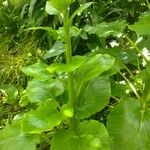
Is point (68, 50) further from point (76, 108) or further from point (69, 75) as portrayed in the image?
point (76, 108)

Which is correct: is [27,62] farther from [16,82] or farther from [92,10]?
[92,10]

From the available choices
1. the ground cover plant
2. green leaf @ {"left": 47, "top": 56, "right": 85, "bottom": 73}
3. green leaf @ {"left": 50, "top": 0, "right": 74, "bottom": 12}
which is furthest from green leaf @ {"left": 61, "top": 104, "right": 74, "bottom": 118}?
green leaf @ {"left": 50, "top": 0, "right": 74, "bottom": 12}

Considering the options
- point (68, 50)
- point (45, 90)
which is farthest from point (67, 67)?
point (45, 90)

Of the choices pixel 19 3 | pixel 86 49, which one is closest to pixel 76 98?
pixel 86 49

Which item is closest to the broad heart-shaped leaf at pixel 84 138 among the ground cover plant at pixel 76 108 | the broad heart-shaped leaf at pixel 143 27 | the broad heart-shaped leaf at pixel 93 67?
the ground cover plant at pixel 76 108

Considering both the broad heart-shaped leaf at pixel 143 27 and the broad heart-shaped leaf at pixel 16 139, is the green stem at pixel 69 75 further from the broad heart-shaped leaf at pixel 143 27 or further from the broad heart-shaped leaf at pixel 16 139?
the broad heart-shaped leaf at pixel 143 27
